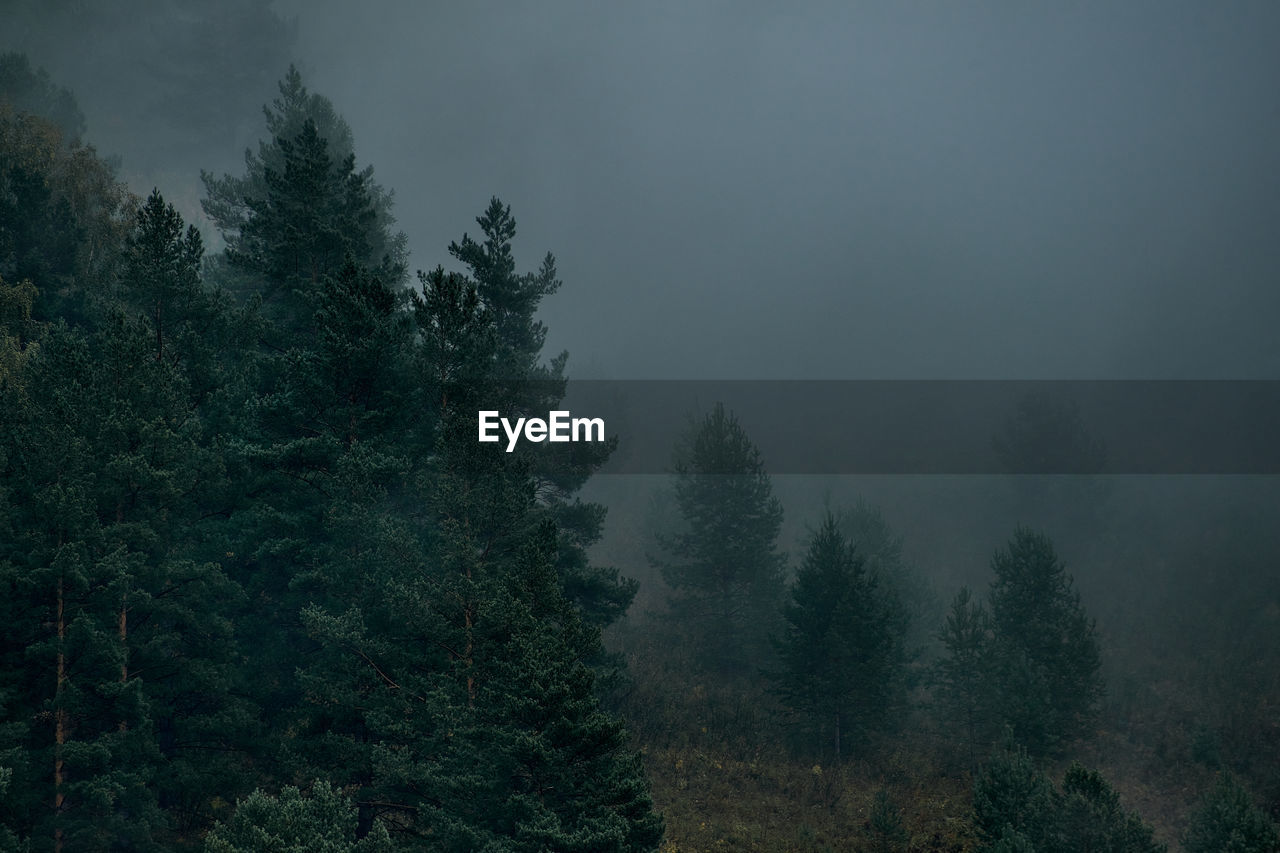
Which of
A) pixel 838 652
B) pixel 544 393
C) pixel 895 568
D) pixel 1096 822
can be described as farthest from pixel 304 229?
pixel 895 568

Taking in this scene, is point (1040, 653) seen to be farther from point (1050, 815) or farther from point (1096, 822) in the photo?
point (1096, 822)

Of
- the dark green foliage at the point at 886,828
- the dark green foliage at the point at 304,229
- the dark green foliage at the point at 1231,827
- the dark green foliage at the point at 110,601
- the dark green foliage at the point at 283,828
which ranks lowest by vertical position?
the dark green foliage at the point at 886,828

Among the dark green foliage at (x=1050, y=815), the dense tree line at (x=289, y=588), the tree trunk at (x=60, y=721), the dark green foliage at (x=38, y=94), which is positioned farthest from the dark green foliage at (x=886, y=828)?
the dark green foliage at (x=38, y=94)

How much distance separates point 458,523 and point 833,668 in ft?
58.5

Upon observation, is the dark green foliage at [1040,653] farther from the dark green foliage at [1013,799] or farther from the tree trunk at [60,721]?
the tree trunk at [60,721]

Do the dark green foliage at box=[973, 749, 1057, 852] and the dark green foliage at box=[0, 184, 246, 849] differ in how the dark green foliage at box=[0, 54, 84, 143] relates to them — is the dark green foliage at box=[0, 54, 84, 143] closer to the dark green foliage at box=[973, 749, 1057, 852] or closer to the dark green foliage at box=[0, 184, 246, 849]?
the dark green foliage at box=[0, 184, 246, 849]

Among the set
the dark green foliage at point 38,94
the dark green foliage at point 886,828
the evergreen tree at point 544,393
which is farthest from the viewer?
the dark green foliage at point 38,94

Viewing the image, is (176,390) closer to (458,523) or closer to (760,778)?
(458,523)

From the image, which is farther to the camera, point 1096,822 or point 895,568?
point 895,568

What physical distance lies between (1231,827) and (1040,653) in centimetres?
1291

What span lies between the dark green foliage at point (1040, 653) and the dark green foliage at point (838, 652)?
458cm

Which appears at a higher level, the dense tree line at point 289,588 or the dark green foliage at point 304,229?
the dark green foliage at point 304,229

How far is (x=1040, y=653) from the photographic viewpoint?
94.0 feet

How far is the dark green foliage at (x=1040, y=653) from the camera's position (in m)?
26.0
